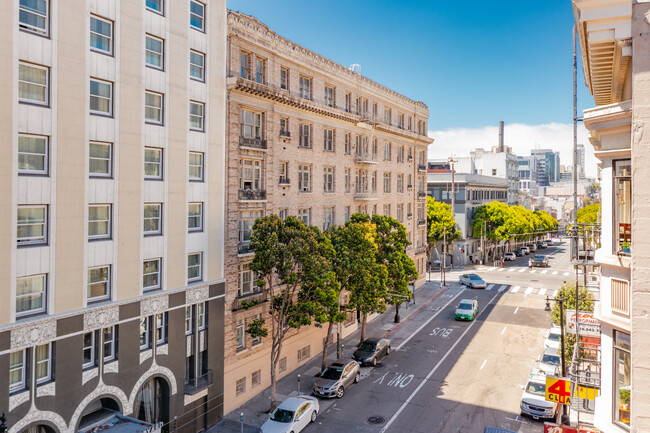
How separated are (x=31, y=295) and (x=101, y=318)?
3047 millimetres

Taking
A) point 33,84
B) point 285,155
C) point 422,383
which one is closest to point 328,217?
point 285,155

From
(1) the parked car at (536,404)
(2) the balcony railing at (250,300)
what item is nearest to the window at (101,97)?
(2) the balcony railing at (250,300)

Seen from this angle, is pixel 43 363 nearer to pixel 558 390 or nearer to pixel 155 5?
pixel 155 5

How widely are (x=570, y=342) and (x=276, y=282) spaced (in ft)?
60.3

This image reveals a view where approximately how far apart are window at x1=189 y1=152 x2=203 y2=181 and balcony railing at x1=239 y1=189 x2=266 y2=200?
3.36 m

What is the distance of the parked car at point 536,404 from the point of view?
25.3m

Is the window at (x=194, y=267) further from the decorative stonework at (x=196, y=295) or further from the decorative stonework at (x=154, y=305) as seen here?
the decorative stonework at (x=154, y=305)

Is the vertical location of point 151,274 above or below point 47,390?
above

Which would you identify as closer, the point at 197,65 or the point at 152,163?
the point at 152,163

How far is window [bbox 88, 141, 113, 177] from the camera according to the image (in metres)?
20.4

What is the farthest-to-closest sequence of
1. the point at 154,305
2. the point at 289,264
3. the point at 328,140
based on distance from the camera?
1. the point at 328,140
2. the point at 289,264
3. the point at 154,305

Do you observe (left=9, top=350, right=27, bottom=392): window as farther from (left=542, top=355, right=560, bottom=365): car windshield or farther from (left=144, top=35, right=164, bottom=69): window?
(left=542, top=355, right=560, bottom=365): car windshield

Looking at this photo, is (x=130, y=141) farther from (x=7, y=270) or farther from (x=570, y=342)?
(x=570, y=342)

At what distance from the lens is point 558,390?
767 inches
